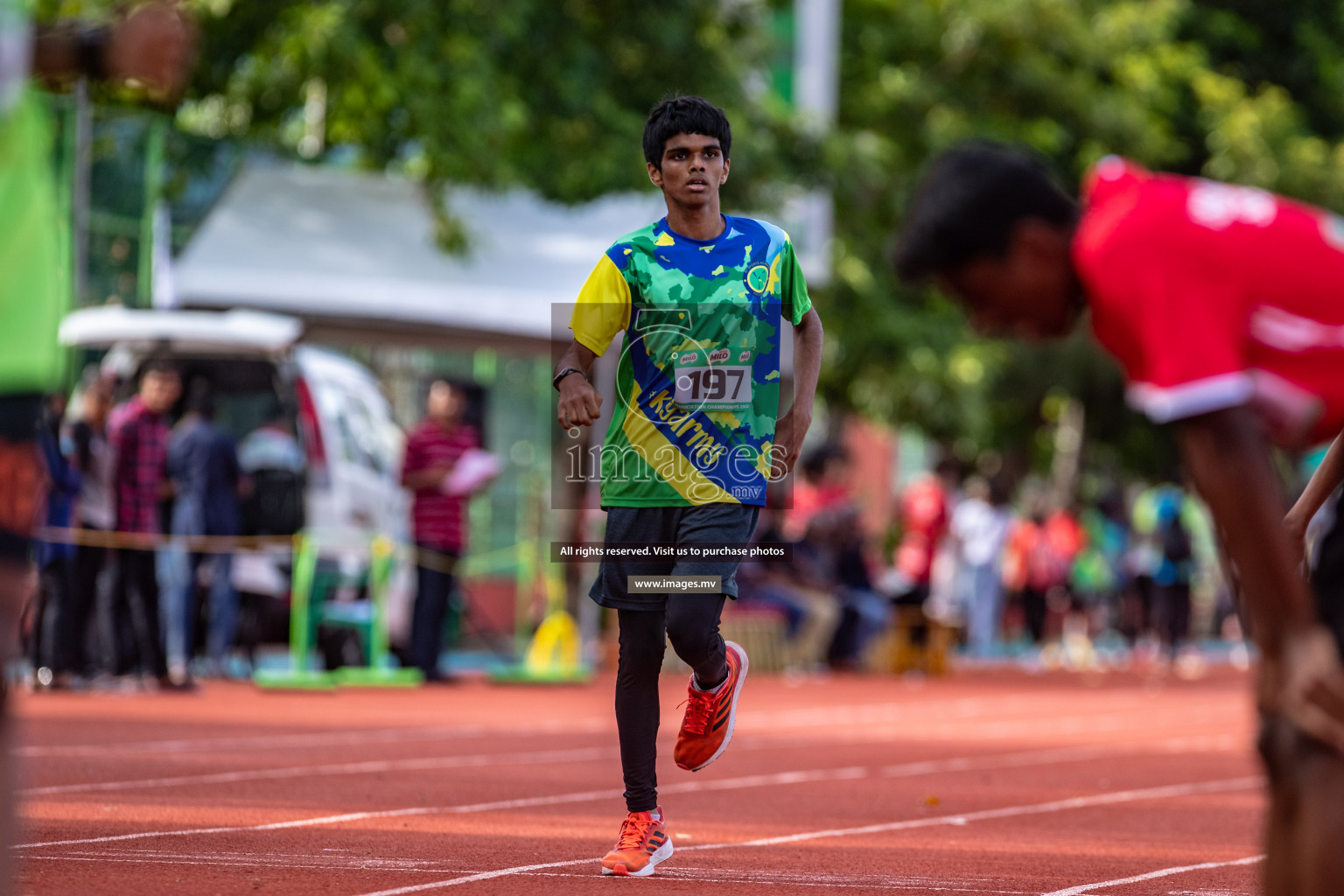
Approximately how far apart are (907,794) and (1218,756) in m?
3.72

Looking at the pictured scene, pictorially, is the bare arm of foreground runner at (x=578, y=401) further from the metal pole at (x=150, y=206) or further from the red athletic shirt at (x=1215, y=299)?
the metal pole at (x=150, y=206)

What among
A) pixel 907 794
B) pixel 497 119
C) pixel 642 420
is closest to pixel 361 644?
pixel 497 119

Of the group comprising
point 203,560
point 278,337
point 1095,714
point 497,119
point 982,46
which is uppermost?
point 982,46

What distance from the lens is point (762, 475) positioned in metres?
6.39

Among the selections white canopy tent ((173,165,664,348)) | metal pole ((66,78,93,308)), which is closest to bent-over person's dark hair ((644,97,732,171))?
metal pole ((66,78,93,308))

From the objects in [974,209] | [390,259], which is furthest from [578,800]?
[390,259]

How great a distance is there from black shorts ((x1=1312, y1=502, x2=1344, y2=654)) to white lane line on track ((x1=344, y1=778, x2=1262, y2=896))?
2.51 m

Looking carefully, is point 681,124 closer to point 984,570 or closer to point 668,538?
point 668,538

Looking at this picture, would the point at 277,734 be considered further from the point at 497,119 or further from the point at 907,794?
the point at 497,119

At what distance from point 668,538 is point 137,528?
9670 millimetres

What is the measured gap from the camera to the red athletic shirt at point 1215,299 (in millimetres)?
3477

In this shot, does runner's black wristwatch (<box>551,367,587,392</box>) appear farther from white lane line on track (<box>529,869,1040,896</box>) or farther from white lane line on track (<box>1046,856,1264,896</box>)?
white lane line on track (<box>1046,856,1264,896</box>)

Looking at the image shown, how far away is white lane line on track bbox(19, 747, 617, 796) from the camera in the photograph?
8602 millimetres

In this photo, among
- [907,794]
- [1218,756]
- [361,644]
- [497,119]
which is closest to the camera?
[907,794]
